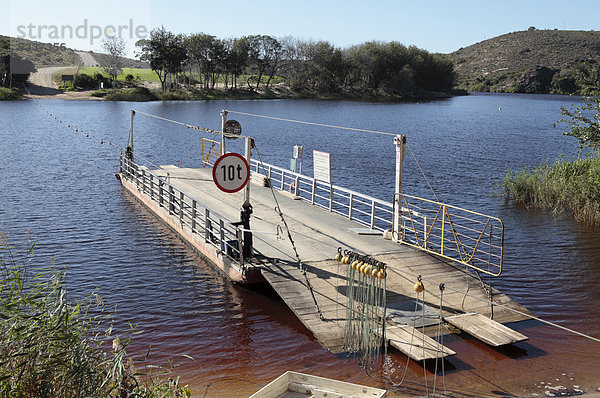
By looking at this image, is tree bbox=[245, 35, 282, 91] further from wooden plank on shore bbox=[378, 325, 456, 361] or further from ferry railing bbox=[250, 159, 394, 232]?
wooden plank on shore bbox=[378, 325, 456, 361]

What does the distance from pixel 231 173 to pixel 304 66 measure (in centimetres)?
11467

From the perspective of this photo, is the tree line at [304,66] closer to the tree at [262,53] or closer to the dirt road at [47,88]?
the tree at [262,53]

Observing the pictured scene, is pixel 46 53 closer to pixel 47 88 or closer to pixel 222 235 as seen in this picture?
pixel 47 88

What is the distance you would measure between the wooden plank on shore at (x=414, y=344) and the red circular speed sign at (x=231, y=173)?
17.9 feet

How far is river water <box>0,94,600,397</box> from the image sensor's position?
443 inches

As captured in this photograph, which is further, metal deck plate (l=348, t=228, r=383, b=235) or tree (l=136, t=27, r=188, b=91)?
tree (l=136, t=27, r=188, b=91)

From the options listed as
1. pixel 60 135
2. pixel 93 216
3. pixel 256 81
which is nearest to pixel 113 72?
pixel 256 81

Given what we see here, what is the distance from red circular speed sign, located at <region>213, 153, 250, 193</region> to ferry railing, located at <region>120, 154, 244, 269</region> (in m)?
1.20

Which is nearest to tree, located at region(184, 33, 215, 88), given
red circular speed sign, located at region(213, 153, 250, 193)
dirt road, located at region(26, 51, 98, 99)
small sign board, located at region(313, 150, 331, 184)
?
dirt road, located at region(26, 51, 98, 99)

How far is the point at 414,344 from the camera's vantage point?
441 inches

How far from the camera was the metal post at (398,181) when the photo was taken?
15594 mm

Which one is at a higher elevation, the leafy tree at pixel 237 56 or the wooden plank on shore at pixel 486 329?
the leafy tree at pixel 237 56

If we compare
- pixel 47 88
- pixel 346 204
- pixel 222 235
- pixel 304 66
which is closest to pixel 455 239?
pixel 222 235

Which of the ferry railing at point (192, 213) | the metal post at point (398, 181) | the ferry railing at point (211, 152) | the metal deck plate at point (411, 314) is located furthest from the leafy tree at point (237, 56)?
the metal deck plate at point (411, 314)
